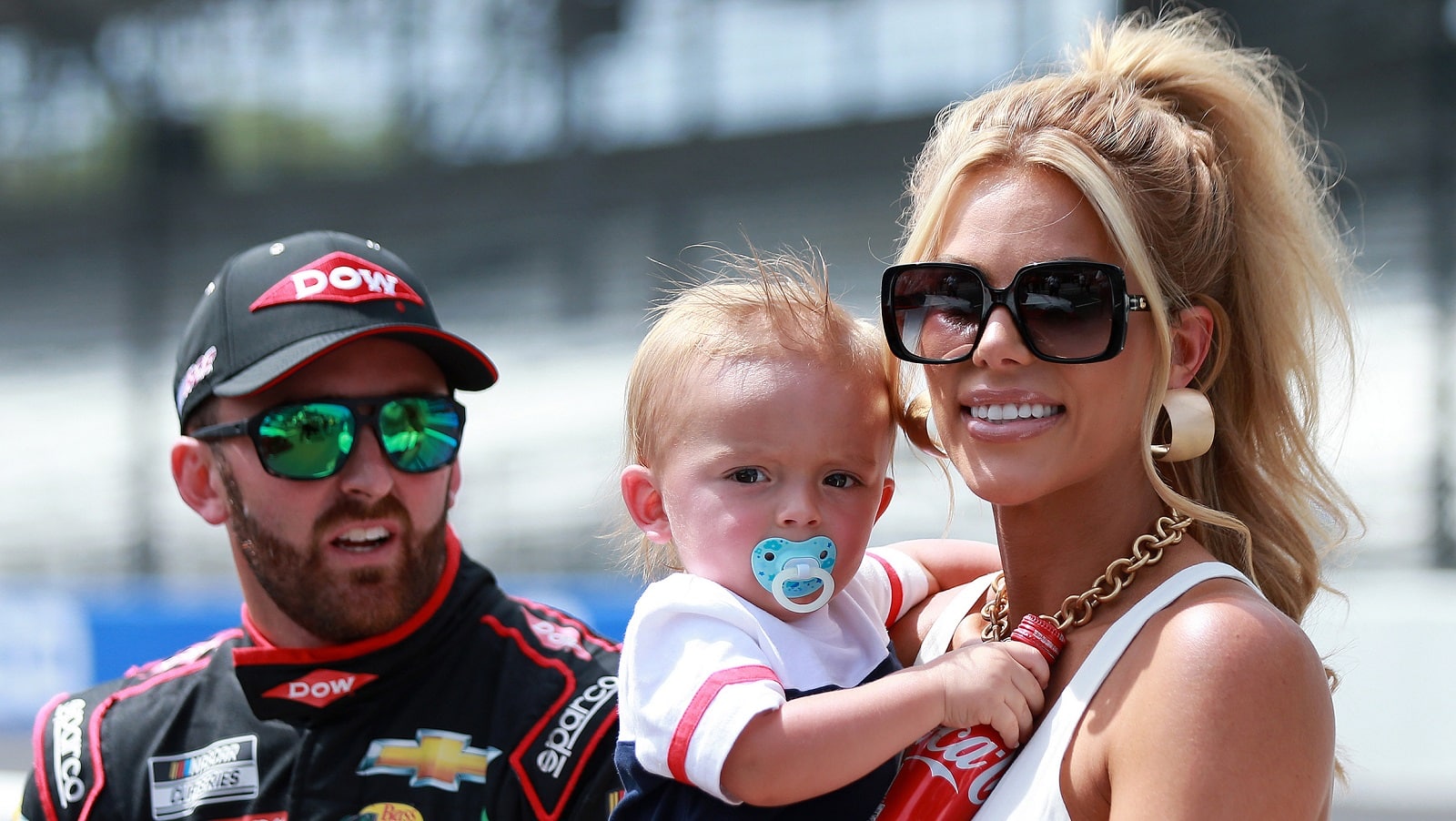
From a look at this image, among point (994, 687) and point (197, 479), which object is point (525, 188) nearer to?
point (197, 479)

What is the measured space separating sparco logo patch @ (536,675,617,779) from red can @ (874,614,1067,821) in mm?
663

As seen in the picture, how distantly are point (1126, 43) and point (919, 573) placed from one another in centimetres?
87

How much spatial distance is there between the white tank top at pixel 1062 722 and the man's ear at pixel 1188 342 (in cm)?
25

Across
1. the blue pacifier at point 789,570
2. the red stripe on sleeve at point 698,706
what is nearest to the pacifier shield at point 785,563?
the blue pacifier at point 789,570

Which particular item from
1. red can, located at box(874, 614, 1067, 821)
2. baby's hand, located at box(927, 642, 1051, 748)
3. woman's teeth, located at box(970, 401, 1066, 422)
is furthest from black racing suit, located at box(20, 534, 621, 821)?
woman's teeth, located at box(970, 401, 1066, 422)

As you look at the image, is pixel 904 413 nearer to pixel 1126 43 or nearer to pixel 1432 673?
pixel 1126 43

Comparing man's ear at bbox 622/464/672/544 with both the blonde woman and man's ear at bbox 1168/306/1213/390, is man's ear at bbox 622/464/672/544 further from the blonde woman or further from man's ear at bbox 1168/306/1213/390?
man's ear at bbox 1168/306/1213/390

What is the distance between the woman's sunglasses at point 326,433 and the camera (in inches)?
92.7

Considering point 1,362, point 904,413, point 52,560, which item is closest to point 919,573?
point 904,413

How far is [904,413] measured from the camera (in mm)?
1972

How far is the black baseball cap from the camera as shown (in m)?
2.37

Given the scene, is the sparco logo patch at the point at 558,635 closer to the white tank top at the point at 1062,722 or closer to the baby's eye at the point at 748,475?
the baby's eye at the point at 748,475

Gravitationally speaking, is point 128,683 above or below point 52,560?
above

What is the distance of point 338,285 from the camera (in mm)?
2438
